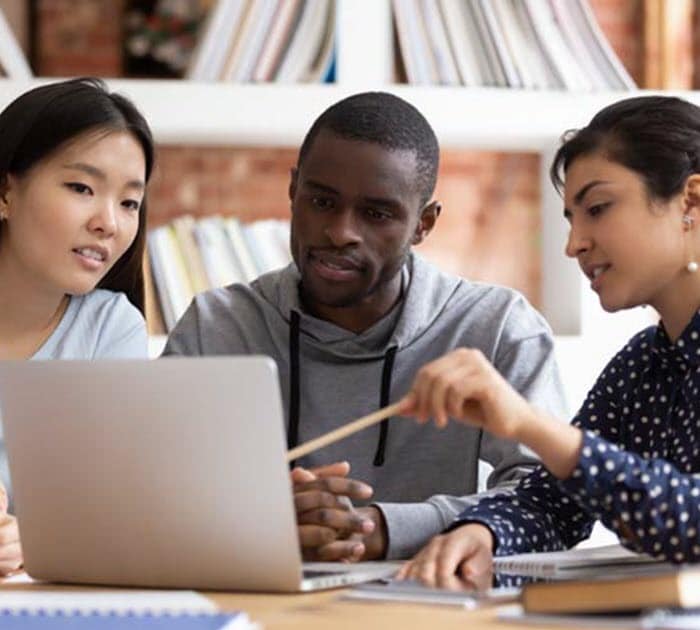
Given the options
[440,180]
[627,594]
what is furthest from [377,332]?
[440,180]

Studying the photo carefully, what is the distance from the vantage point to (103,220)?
6.46 feet

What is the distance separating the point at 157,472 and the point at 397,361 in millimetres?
708

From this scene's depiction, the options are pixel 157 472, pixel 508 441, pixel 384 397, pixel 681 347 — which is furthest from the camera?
pixel 384 397

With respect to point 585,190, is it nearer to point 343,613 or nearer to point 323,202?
point 323,202

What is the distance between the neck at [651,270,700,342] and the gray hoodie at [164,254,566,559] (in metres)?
0.25

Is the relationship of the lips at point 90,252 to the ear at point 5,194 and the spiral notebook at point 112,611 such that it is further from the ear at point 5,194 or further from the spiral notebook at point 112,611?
the spiral notebook at point 112,611


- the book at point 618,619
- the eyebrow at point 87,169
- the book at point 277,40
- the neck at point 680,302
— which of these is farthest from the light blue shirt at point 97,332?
the book at point 618,619

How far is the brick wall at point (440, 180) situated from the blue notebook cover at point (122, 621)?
3.50m

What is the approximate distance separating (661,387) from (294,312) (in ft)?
1.76

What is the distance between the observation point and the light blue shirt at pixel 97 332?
6.80 ft

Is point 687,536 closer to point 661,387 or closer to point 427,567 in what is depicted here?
point 427,567

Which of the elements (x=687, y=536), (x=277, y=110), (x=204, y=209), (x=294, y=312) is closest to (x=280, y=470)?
(x=687, y=536)

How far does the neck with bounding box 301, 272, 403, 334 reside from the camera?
196 centimetres

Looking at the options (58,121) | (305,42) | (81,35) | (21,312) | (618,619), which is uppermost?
(81,35)
